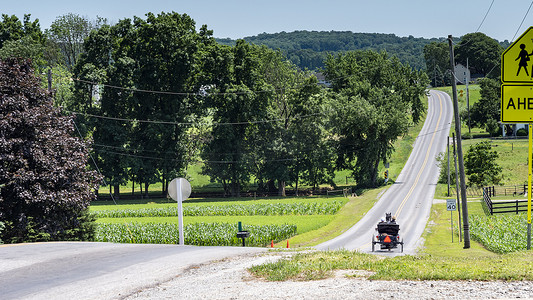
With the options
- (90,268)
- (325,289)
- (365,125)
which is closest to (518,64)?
(325,289)

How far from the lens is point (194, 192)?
82875 millimetres

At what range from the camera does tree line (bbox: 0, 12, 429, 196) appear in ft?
244

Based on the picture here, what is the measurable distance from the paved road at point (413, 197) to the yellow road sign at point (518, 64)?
18293 mm

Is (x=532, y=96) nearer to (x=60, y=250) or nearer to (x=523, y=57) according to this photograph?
(x=523, y=57)

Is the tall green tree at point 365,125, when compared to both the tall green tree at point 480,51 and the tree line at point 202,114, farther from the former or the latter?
the tall green tree at point 480,51

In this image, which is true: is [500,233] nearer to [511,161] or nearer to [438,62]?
[511,161]

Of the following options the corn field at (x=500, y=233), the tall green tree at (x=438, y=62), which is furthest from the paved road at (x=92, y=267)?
the tall green tree at (x=438, y=62)

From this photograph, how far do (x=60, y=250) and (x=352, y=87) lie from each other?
71570mm

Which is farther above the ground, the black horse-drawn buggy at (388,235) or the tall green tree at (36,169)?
the tall green tree at (36,169)

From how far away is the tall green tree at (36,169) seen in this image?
2511cm

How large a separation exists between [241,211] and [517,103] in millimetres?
46463

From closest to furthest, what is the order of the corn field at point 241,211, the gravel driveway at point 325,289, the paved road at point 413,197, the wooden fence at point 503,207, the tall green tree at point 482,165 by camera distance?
the gravel driveway at point 325,289, the paved road at point 413,197, the wooden fence at point 503,207, the corn field at point 241,211, the tall green tree at point 482,165

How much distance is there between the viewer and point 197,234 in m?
38.5

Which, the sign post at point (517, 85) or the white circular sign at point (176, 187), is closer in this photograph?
the sign post at point (517, 85)
